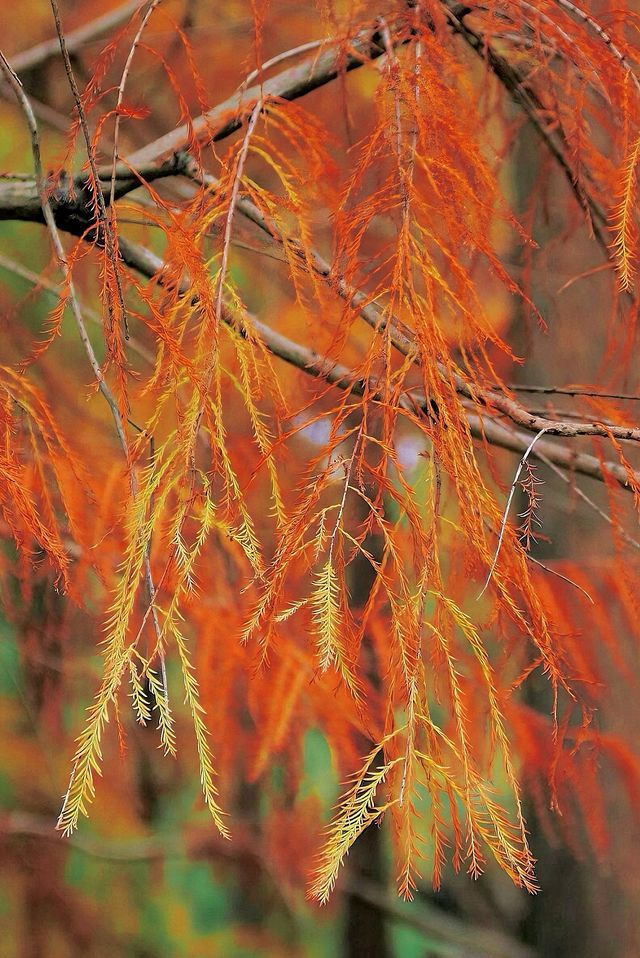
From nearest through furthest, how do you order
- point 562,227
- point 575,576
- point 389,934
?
1. point 575,576
2. point 562,227
3. point 389,934

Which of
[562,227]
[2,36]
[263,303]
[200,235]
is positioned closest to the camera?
[200,235]

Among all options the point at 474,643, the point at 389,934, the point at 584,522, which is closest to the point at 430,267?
the point at 474,643

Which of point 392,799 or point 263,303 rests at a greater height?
point 263,303

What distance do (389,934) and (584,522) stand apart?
1.28 m

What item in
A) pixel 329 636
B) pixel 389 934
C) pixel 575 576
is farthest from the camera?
pixel 389 934

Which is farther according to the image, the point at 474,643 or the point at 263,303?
the point at 263,303

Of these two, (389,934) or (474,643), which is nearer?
(474,643)

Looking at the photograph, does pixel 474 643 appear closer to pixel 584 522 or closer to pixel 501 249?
pixel 584 522

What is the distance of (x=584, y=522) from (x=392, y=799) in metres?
1.38

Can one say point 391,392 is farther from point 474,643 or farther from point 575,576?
point 575,576

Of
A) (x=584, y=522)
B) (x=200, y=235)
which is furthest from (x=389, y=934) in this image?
(x=200, y=235)

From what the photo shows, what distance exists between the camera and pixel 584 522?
173 centimetres

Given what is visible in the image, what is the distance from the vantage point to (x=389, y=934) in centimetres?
247

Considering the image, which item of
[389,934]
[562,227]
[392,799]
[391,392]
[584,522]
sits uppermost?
[562,227]
